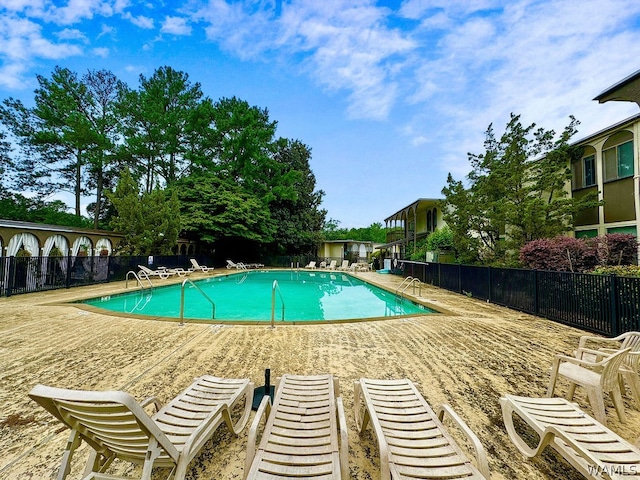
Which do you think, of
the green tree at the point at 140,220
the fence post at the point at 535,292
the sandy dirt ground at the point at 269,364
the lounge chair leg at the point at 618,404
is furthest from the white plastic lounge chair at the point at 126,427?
the green tree at the point at 140,220

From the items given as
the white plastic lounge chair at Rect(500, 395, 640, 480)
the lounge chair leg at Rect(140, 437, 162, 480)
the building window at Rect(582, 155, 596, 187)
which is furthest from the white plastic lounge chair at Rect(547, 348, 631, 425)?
the building window at Rect(582, 155, 596, 187)

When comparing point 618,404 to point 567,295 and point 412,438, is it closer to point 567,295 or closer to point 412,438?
point 412,438

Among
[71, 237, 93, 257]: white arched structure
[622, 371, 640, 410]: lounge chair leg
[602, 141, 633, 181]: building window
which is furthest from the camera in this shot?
[71, 237, 93, 257]: white arched structure

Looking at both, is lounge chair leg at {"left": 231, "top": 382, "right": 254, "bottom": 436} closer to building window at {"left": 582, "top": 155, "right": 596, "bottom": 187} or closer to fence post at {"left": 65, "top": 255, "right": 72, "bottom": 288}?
fence post at {"left": 65, "top": 255, "right": 72, "bottom": 288}

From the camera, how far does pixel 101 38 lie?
59.4 feet

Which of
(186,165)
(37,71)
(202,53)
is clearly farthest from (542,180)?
(37,71)

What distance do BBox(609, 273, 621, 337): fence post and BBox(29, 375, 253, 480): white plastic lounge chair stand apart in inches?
259

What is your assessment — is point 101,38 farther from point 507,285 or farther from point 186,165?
point 507,285

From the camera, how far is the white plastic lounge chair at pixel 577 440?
1577 mm

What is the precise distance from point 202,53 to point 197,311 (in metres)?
18.5

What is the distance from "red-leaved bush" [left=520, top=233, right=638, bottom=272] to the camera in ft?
26.2

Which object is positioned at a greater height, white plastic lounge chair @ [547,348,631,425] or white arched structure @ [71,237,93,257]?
white arched structure @ [71,237,93,257]

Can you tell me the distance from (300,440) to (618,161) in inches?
552

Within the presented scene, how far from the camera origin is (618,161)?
996 centimetres
